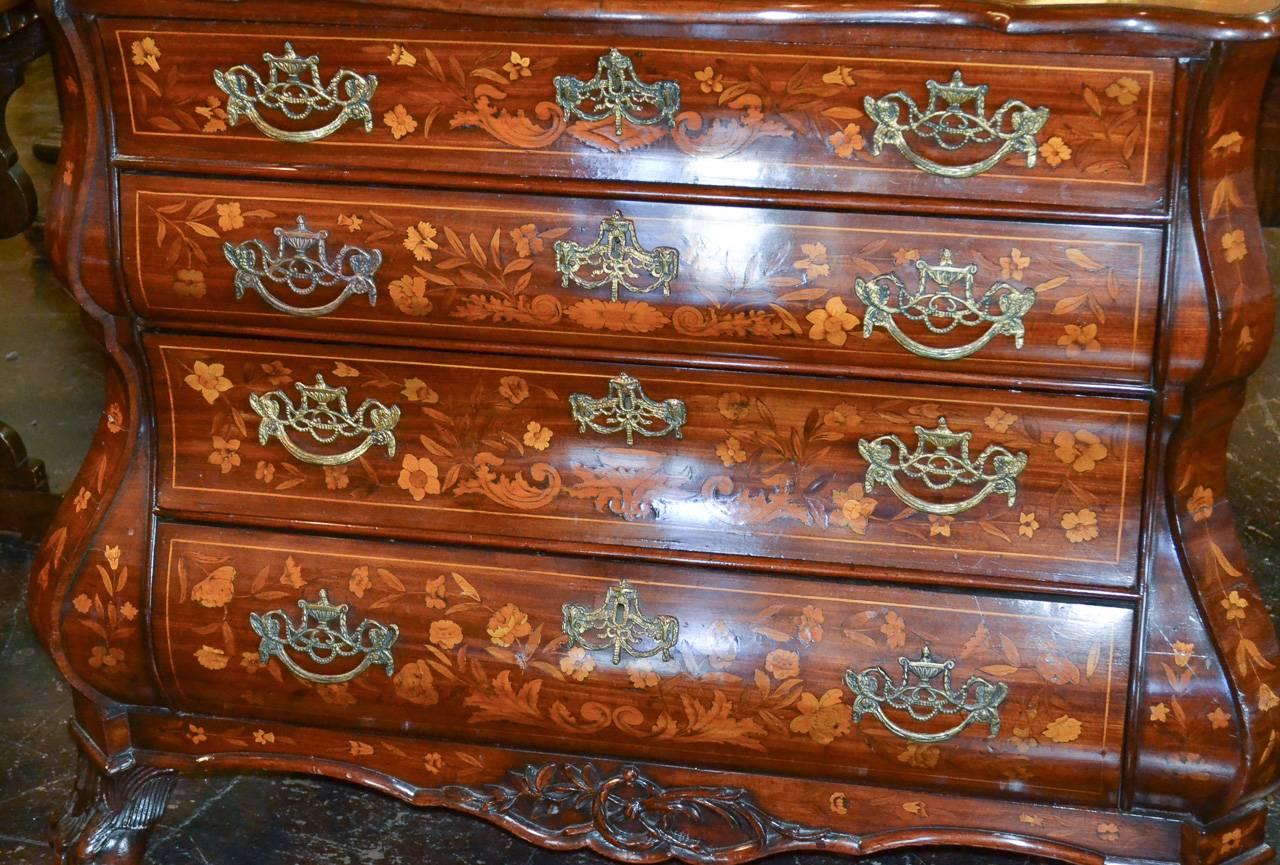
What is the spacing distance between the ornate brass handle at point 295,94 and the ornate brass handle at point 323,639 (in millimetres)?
559

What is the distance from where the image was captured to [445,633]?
1.85m

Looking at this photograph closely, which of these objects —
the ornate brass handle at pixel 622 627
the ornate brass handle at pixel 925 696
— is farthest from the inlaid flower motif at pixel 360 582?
the ornate brass handle at pixel 925 696

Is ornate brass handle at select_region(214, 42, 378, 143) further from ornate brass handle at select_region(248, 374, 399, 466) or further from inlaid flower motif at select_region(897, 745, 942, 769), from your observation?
inlaid flower motif at select_region(897, 745, 942, 769)

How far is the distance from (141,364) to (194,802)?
0.75 metres

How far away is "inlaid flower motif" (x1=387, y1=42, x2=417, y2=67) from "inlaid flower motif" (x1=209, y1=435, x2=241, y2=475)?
51 cm

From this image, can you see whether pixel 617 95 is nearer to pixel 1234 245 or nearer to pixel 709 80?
pixel 709 80

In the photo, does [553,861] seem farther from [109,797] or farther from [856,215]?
[856,215]

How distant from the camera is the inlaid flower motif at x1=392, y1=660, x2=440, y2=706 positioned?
1.87 meters

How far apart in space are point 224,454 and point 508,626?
0.41 metres

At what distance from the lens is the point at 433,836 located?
220 cm

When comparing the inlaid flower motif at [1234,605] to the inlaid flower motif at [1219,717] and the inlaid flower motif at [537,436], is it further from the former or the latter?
the inlaid flower motif at [537,436]

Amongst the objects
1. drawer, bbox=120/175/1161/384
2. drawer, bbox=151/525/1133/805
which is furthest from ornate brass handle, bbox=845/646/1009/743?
drawer, bbox=120/175/1161/384

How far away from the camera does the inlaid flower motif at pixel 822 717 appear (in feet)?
5.85

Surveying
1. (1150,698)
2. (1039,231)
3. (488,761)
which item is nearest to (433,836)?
(488,761)
